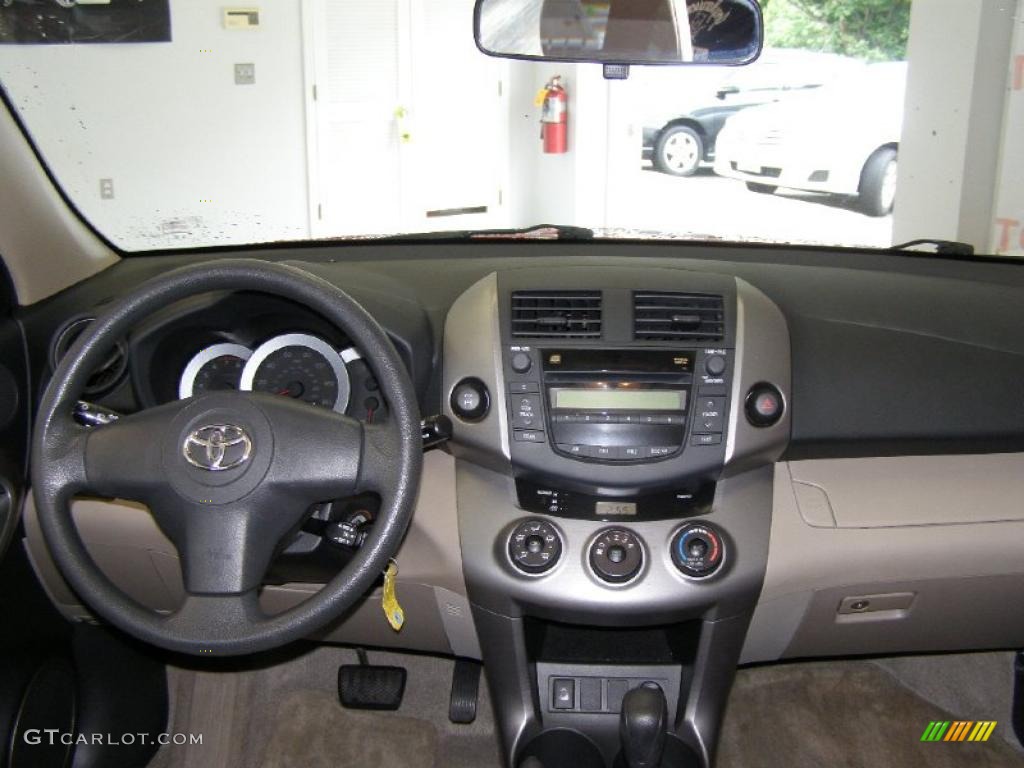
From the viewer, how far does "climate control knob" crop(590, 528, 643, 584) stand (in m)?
1.58

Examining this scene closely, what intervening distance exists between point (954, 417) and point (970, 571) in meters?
0.29

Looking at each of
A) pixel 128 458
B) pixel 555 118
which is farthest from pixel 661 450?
pixel 555 118

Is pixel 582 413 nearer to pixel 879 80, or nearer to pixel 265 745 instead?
pixel 265 745

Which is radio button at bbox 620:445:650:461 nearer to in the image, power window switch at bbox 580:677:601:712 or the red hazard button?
the red hazard button

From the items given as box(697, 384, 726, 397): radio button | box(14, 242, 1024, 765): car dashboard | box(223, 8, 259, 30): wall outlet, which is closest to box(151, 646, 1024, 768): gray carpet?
box(14, 242, 1024, 765): car dashboard

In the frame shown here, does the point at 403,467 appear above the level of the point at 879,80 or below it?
below

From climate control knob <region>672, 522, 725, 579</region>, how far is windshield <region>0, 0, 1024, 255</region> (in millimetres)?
722

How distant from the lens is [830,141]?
543cm

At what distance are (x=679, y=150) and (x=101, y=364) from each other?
4961mm

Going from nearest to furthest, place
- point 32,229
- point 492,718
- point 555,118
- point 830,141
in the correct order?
point 32,229 → point 492,718 → point 830,141 → point 555,118

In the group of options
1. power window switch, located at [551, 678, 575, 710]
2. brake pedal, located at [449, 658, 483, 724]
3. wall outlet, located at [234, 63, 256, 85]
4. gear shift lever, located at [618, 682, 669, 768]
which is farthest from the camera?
wall outlet, located at [234, 63, 256, 85]

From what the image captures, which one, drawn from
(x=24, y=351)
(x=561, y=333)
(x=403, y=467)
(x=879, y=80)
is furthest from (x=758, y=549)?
(x=879, y=80)

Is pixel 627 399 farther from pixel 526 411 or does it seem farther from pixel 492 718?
pixel 492 718

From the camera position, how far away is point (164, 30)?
170 inches
